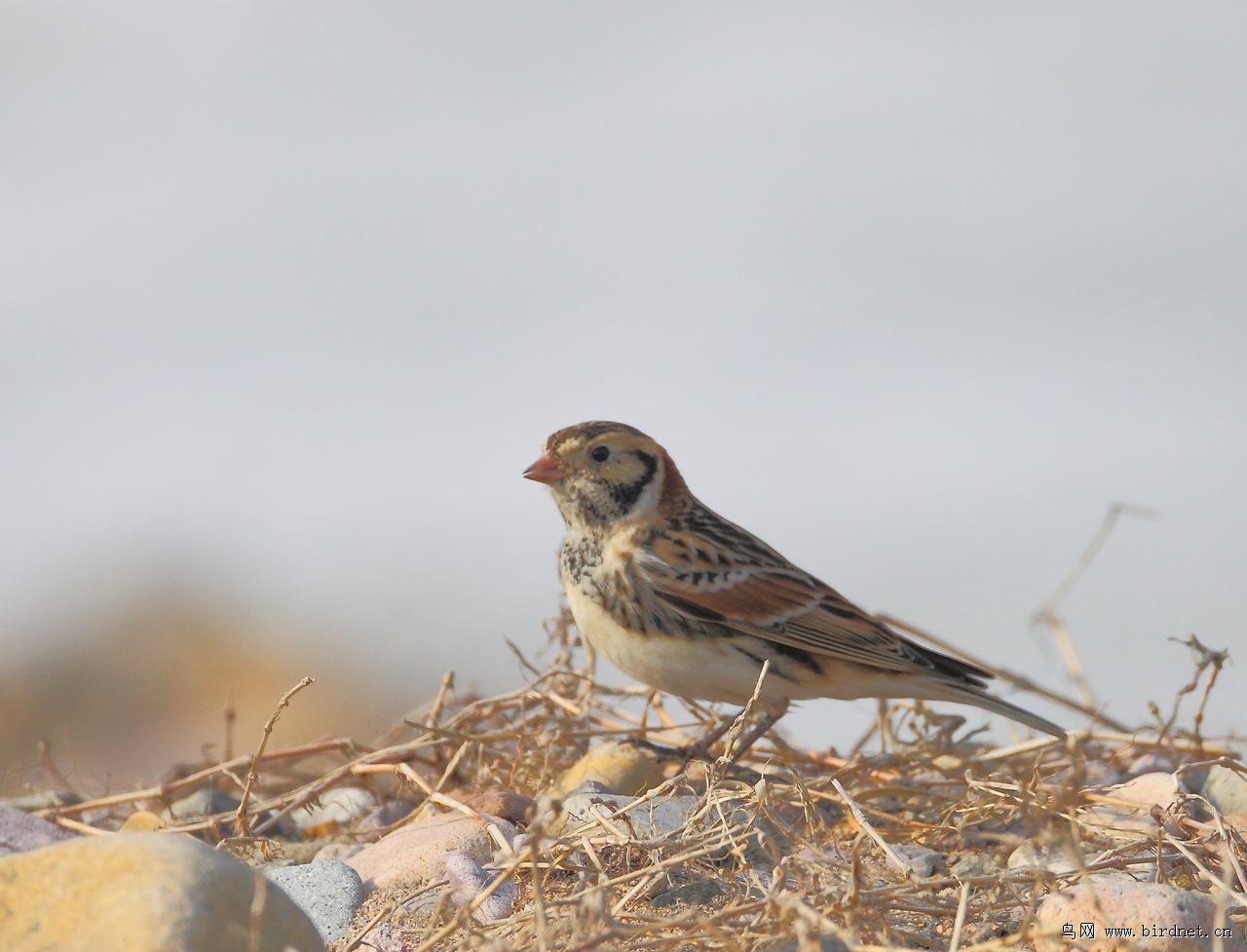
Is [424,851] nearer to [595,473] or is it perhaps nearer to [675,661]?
[675,661]

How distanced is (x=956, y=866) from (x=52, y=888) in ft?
7.88

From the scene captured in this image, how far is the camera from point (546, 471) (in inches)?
231

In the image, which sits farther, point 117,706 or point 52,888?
point 117,706

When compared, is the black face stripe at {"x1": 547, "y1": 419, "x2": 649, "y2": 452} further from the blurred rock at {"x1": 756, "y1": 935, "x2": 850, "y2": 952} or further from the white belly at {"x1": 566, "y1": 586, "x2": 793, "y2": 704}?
the blurred rock at {"x1": 756, "y1": 935, "x2": 850, "y2": 952}

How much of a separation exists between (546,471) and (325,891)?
2072 mm

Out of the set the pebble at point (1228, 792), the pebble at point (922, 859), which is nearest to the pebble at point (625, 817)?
the pebble at point (922, 859)

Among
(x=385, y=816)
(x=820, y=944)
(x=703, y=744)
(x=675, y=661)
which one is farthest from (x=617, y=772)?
(x=820, y=944)

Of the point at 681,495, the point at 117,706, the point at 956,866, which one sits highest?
the point at 681,495

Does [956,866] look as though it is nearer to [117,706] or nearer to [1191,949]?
[1191,949]

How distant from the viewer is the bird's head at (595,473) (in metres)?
5.90

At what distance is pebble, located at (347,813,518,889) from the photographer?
13.9ft

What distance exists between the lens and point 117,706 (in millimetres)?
12023

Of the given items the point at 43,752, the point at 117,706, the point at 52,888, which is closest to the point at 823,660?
the point at 43,752

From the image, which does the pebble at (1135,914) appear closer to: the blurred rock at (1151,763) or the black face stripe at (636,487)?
the blurred rock at (1151,763)
